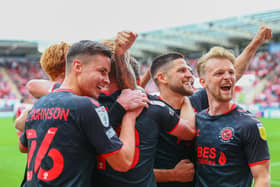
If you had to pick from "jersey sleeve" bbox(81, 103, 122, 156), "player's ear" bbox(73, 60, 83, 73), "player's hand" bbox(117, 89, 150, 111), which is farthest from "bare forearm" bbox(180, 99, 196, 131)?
"player's ear" bbox(73, 60, 83, 73)

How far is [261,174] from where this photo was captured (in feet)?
9.11

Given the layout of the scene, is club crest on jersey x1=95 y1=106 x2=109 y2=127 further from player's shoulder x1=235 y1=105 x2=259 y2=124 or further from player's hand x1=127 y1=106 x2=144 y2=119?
player's shoulder x1=235 y1=105 x2=259 y2=124

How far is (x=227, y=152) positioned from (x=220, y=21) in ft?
80.0

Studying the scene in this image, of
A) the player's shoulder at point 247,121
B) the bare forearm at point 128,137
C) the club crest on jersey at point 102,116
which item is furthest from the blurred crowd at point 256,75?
the club crest on jersey at point 102,116

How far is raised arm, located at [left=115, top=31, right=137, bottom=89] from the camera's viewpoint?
109 inches

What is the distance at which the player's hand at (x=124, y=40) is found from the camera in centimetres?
274

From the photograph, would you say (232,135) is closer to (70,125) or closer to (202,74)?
(202,74)

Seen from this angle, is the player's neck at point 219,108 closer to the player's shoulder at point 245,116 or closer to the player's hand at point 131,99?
the player's shoulder at point 245,116

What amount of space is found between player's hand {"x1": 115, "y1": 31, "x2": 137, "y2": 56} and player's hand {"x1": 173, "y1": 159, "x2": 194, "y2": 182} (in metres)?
1.05

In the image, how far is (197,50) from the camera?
33.0 metres

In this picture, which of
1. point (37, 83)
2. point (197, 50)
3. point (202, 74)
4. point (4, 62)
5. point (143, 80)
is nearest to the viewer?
point (202, 74)

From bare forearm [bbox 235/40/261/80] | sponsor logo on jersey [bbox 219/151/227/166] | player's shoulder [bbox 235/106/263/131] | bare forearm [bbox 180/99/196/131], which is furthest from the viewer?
bare forearm [bbox 235/40/261/80]

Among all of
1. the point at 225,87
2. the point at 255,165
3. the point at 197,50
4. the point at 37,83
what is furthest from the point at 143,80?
the point at 197,50

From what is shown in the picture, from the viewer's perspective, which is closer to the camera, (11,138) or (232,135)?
(232,135)
